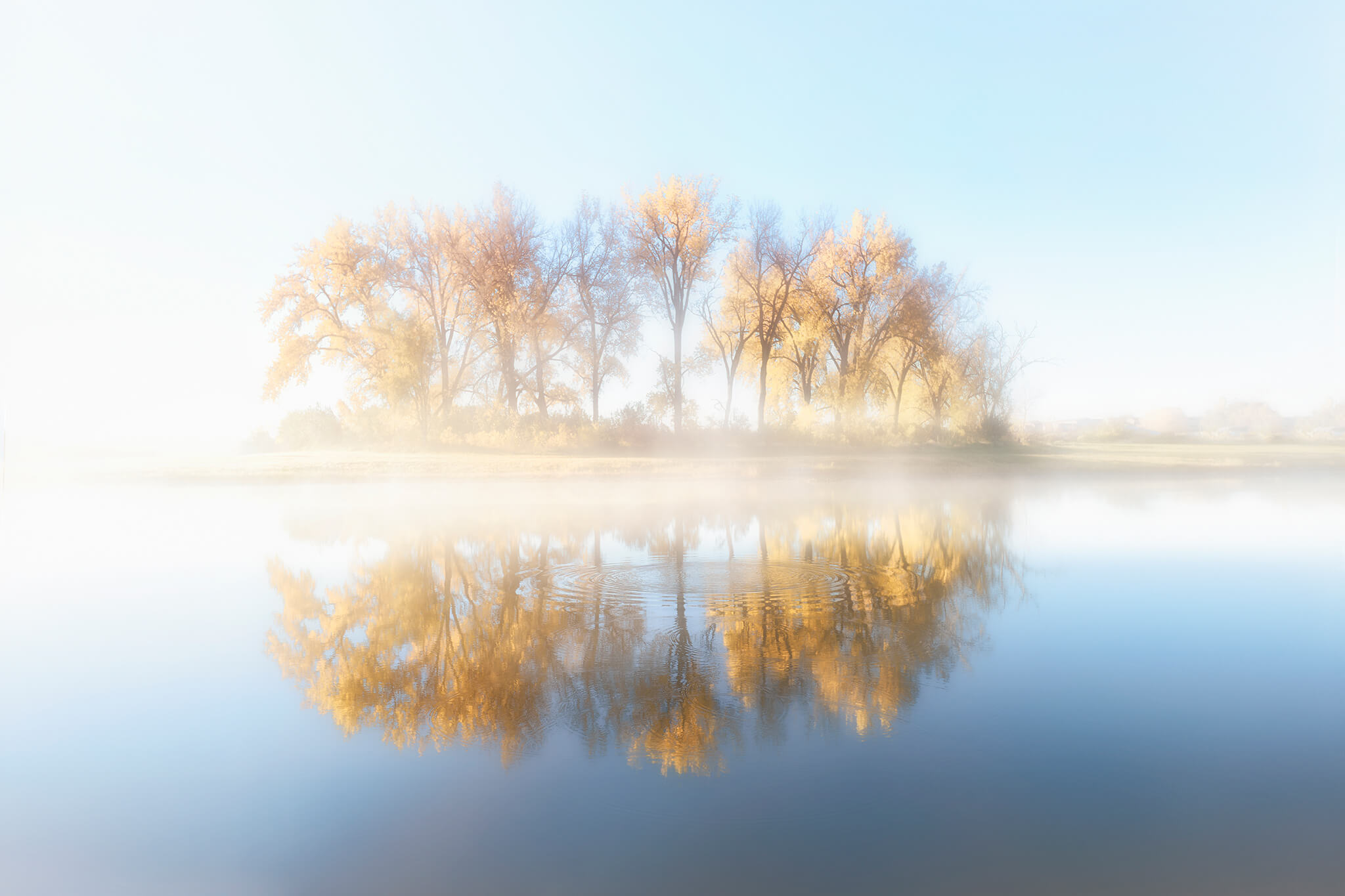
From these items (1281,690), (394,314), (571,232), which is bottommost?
(1281,690)

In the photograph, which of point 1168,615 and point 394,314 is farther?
point 394,314

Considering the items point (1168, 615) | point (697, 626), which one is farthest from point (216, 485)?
point (1168, 615)

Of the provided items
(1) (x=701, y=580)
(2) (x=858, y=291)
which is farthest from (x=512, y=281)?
(1) (x=701, y=580)

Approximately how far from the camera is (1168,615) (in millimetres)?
8914

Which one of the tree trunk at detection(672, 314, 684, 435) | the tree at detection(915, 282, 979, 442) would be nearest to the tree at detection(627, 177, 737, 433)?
the tree trunk at detection(672, 314, 684, 435)

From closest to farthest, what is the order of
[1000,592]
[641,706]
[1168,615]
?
[641,706], [1168,615], [1000,592]

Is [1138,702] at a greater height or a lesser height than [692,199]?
lesser

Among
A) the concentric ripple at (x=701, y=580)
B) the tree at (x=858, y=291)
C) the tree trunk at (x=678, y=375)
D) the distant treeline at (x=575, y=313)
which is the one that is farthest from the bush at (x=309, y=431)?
the concentric ripple at (x=701, y=580)

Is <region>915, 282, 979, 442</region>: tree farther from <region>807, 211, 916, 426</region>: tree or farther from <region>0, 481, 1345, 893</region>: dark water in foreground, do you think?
<region>0, 481, 1345, 893</region>: dark water in foreground

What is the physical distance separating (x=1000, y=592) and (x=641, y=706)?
19.8ft

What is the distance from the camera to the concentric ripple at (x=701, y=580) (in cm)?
983

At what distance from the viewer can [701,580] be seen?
10.7 m

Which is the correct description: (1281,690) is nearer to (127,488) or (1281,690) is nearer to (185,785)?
(185,785)

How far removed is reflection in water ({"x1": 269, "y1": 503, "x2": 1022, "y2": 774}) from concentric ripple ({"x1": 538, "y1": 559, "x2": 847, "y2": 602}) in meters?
0.05
